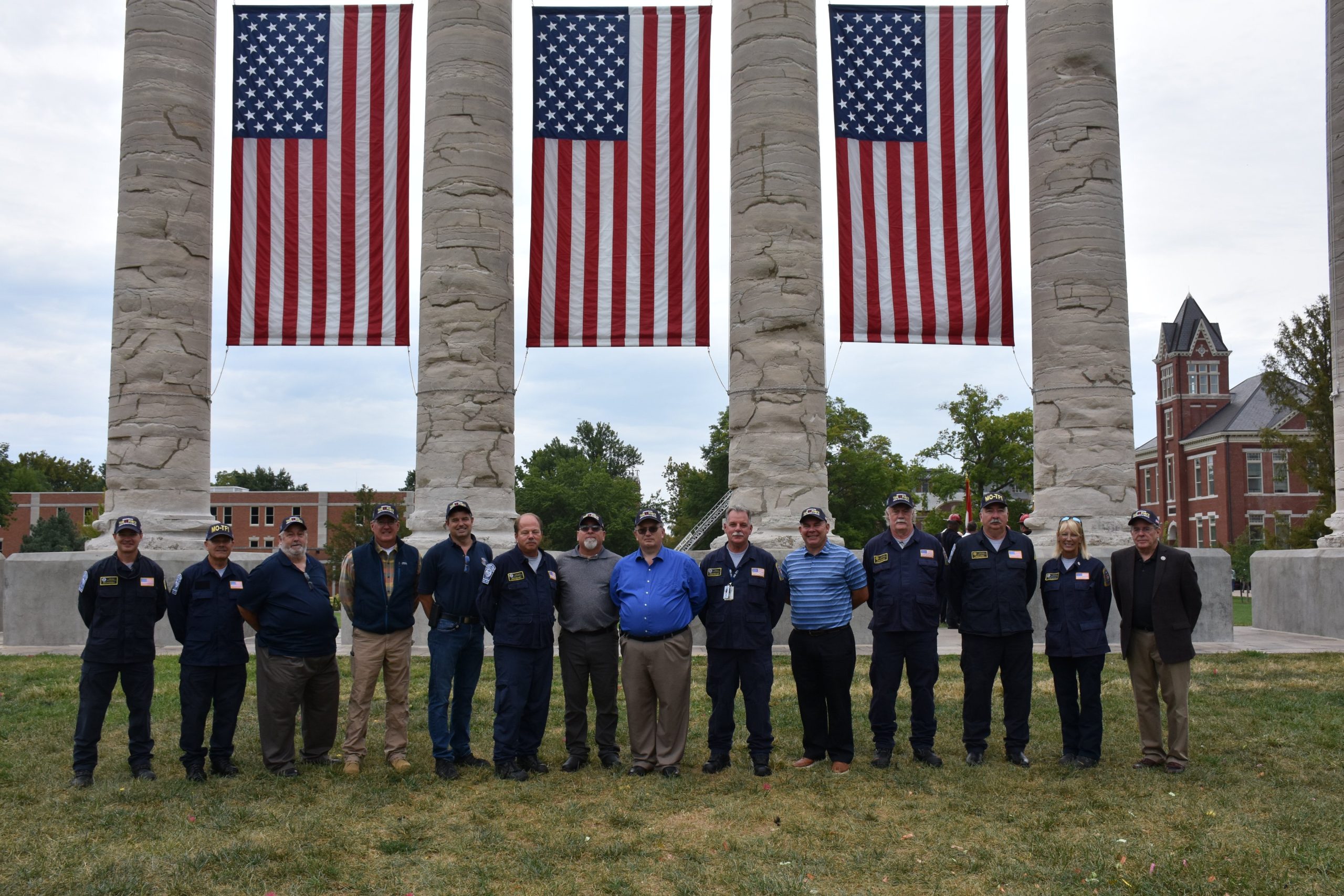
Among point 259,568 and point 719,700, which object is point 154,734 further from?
point 719,700

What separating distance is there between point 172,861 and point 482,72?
45.6ft

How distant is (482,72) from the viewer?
1744 cm

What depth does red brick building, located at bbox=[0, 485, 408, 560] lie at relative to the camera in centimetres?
8006

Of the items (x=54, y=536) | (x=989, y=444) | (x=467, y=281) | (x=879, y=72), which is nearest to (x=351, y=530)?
(x=54, y=536)

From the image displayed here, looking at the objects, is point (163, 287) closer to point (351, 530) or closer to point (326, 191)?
point (326, 191)

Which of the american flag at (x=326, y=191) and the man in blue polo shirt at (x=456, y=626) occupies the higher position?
the american flag at (x=326, y=191)

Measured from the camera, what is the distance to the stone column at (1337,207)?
64.0ft

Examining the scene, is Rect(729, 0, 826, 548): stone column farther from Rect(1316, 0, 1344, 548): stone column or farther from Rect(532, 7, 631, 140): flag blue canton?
Rect(1316, 0, 1344, 548): stone column

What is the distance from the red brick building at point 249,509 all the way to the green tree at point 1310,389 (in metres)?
59.4

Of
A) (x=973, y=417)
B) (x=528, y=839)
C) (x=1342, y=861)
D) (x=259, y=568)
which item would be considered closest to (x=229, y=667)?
(x=259, y=568)

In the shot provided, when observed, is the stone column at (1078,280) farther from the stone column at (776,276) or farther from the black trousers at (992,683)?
the black trousers at (992,683)

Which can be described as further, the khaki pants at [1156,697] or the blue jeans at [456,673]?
the blue jeans at [456,673]

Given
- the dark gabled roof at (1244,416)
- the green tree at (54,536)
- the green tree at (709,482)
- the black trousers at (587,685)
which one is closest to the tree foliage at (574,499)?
the green tree at (709,482)

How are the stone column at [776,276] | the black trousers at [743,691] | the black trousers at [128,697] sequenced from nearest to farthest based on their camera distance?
the black trousers at [128,697], the black trousers at [743,691], the stone column at [776,276]
